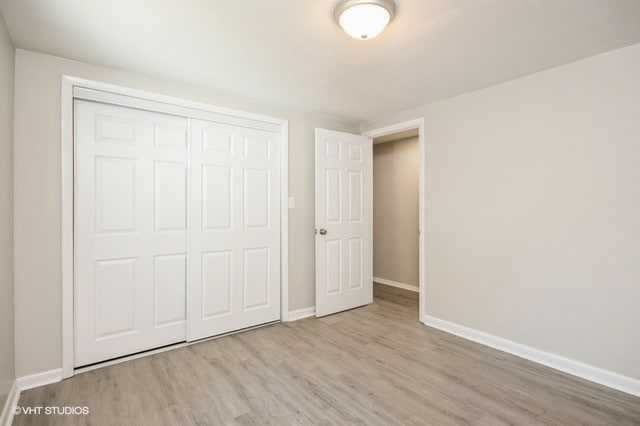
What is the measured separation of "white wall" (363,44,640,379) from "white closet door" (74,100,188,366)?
8.42 ft

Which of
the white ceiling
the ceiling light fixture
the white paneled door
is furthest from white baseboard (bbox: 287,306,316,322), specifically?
the ceiling light fixture

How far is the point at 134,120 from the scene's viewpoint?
100 inches

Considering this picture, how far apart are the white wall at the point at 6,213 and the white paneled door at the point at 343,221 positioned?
2.45m

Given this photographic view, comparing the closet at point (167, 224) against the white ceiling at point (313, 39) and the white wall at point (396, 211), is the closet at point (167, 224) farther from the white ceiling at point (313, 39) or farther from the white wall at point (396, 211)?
the white wall at point (396, 211)

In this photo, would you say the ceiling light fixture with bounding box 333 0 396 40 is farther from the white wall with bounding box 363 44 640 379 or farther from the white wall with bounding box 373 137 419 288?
the white wall with bounding box 373 137 419 288

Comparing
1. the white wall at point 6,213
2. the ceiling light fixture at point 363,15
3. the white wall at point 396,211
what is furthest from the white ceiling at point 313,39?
the white wall at point 396,211

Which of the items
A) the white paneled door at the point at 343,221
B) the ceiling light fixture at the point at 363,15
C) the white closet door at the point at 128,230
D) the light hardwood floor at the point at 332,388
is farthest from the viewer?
the white paneled door at the point at 343,221

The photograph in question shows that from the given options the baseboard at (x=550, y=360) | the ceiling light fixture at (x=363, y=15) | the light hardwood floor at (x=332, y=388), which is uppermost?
the ceiling light fixture at (x=363, y=15)

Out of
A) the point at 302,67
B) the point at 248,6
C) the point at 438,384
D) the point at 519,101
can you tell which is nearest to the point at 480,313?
the point at 438,384

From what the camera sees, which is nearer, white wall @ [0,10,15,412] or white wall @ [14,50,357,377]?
white wall @ [0,10,15,412]

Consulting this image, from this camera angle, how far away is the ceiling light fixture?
159 centimetres

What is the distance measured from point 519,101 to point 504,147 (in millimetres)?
384

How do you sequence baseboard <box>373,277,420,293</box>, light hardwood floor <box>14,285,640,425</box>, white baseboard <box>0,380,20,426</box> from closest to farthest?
white baseboard <box>0,380,20,426</box>, light hardwood floor <box>14,285,640,425</box>, baseboard <box>373,277,420,293</box>

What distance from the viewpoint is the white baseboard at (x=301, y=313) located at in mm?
3363
